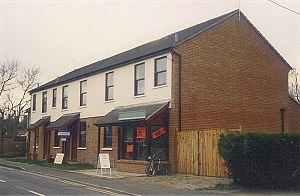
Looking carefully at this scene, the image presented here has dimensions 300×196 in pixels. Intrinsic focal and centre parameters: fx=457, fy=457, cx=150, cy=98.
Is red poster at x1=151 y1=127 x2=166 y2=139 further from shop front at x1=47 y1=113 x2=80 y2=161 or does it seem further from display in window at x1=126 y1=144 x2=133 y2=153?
shop front at x1=47 y1=113 x2=80 y2=161

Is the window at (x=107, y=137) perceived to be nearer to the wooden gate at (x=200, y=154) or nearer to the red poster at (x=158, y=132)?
the red poster at (x=158, y=132)

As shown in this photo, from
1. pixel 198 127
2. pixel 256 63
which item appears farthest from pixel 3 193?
pixel 256 63

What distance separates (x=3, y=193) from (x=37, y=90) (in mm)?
27479

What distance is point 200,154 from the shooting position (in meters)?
20.8

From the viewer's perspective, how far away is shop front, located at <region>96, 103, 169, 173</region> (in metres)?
22.5

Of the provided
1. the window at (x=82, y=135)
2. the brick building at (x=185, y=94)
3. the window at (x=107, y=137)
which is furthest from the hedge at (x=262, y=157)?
the window at (x=82, y=135)

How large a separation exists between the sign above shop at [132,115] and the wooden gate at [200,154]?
6.60 ft

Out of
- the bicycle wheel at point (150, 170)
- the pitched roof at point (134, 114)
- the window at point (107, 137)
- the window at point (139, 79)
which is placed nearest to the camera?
the bicycle wheel at point (150, 170)

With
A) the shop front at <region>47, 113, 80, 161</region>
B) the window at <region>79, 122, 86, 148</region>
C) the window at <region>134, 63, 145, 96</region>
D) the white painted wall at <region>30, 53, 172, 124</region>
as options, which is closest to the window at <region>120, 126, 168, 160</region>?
the white painted wall at <region>30, 53, 172, 124</region>

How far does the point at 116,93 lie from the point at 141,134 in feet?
16.4

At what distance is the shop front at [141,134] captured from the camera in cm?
2247

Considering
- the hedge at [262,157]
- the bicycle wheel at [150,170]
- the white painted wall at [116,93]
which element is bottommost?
the bicycle wheel at [150,170]

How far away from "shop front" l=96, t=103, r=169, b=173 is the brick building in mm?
50

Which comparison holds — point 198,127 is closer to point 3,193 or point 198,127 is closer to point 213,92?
point 213,92
